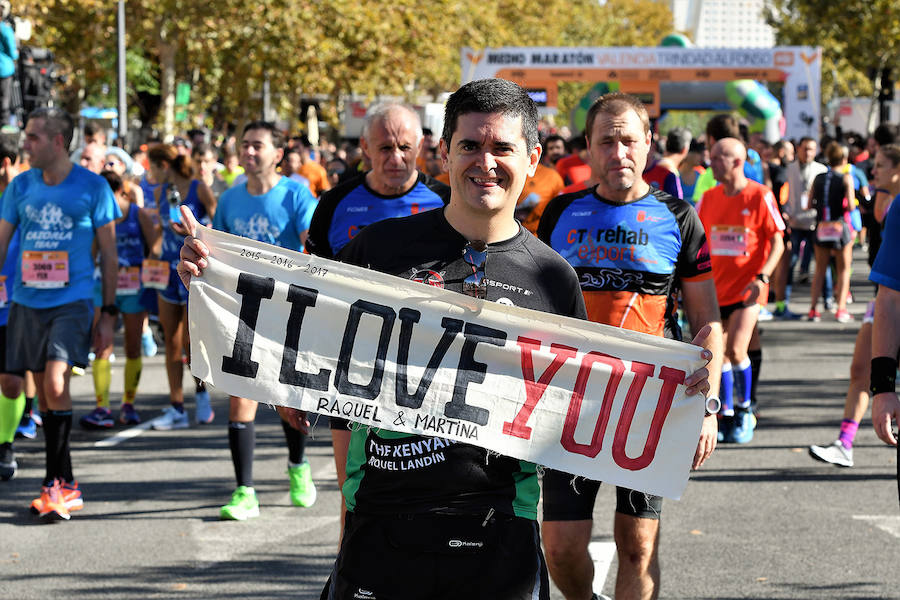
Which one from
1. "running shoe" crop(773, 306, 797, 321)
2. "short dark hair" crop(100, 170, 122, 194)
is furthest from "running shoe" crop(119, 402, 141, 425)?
"running shoe" crop(773, 306, 797, 321)

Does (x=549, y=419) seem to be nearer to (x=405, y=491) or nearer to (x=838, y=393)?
(x=405, y=491)

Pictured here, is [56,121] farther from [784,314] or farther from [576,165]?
[784,314]

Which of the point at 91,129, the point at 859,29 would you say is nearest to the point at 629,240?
the point at 91,129

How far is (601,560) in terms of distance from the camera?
6.43 m

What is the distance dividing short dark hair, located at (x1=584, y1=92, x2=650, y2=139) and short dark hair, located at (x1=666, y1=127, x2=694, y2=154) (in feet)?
17.3

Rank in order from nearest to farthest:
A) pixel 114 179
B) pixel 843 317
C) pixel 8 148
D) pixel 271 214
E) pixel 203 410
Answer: pixel 271 214, pixel 8 148, pixel 203 410, pixel 114 179, pixel 843 317

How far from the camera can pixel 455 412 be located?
343cm

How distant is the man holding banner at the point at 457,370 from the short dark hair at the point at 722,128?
6.45 metres

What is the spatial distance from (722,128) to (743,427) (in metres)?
2.19

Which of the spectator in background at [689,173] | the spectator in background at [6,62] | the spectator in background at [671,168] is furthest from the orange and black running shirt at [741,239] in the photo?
the spectator in background at [6,62]

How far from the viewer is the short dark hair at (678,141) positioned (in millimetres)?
10414

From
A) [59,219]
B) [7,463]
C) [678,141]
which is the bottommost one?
[7,463]

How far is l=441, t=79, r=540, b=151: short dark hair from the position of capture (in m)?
3.33

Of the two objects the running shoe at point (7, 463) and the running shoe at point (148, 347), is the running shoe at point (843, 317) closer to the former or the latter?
the running shoe at point (148, 347)
